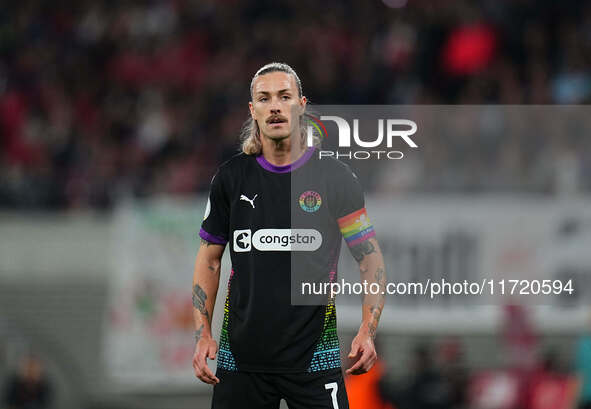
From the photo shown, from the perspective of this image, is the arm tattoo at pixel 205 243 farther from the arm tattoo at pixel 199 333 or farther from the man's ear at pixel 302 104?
the man's ear at pixel 302 104

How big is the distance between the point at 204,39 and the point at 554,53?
5.50 m

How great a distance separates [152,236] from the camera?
41.6 feet

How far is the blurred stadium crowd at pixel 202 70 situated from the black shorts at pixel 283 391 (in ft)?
24.9

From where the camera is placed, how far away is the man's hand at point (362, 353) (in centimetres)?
456

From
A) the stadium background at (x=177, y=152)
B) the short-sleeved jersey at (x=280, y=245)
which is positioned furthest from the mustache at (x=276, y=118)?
the stadium background at (x=177, y=152)

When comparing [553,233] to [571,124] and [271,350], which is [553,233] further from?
[271,350]

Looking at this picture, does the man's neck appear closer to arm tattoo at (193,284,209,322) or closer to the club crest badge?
the club crest badge

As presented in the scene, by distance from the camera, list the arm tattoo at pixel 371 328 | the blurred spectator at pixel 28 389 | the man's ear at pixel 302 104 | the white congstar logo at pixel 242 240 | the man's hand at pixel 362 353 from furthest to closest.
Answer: the blurred spectator at pixel 28 389 < the man's ear at pixel 302 104 < the white congstar logo at pixel 242 240 < the arm tattoo at pixel 371 328 < the man's hand at pixel 362 353

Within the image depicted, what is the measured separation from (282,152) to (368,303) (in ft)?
2.76

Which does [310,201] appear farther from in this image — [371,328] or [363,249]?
[371,328]

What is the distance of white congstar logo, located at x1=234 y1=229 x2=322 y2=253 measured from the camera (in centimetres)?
477

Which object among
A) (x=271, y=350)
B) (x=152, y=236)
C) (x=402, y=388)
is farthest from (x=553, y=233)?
(x=271, y=350)

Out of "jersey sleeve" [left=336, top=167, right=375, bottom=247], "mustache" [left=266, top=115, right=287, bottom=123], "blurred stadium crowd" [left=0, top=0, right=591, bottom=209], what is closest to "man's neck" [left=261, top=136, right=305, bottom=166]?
"mustache" [left=266, top=115, right=287, bottom=123]

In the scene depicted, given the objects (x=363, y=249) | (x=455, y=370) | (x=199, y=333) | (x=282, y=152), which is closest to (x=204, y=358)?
(x=199, y=333)
